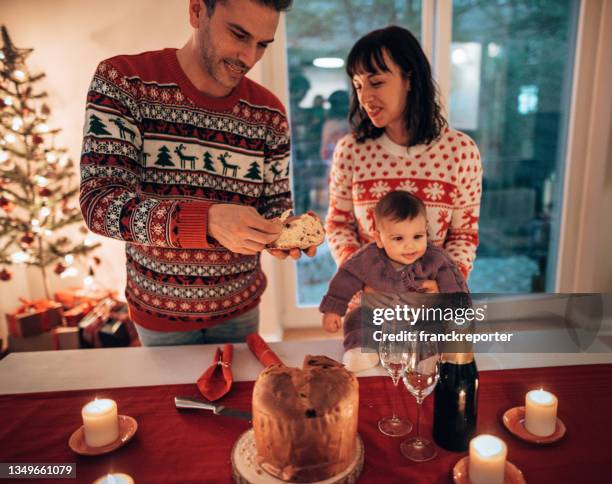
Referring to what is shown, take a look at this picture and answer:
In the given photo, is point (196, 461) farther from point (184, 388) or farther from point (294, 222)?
point (294, 222)

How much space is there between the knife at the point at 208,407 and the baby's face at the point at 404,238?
66cm

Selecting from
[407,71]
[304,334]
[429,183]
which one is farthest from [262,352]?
[304,334]

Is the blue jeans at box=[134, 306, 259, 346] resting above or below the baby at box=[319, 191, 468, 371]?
below

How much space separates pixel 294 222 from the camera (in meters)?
1.21

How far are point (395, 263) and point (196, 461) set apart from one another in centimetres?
83

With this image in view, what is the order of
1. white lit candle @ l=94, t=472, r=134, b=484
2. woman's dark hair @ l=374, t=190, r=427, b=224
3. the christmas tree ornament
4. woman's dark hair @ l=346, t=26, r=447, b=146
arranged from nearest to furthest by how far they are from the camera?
white lit candle @ l=94, t=472, r=134, b=484 → woman's dark hair @ l=374, t=190, r=427, b=224 → woman's dark hair @ l=346, t=26, r=447, b=146 → the christmas tree ornament

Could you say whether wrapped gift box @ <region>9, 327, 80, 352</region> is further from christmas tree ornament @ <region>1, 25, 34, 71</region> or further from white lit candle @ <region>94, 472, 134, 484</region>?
white lit candle @ <region>94, 472, 134, 484</region>

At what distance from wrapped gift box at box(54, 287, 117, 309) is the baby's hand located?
2.04m

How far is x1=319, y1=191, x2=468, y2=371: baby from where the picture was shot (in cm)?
136

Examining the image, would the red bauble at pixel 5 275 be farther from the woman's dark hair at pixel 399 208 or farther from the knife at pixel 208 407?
the woman's dark hair at pixel 399 208

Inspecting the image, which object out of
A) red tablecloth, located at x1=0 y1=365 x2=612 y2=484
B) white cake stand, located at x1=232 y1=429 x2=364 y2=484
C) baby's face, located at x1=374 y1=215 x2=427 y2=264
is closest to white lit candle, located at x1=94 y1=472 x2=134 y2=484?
red tablecloth, located at x1=0 y1=365 x2=612 y2=484

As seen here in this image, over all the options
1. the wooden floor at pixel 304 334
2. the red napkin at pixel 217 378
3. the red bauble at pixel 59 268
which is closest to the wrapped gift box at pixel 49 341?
the red bauble at pixel 59 268

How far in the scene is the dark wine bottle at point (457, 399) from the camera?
0.87 m

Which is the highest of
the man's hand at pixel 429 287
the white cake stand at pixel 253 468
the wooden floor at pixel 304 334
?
the man's hand at pixel 429 287
